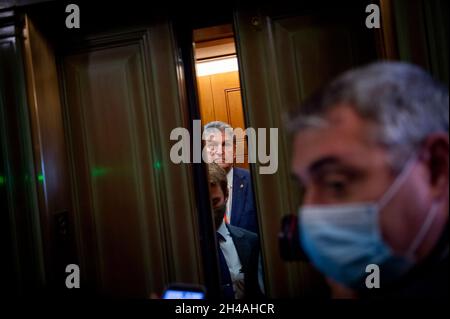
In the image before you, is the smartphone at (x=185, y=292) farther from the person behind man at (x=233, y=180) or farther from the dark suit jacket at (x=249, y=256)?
the dark suit jacket at (x=249, y=256)

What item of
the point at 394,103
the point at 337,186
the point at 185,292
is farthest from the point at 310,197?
Answer: the point at 185,292

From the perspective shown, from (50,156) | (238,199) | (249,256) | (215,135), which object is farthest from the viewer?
(215,135)

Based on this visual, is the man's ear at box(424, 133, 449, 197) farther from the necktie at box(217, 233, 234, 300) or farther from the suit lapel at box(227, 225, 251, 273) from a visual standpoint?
the necktie at box(217, 233, 234, 300)

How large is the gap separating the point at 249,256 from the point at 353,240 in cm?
105

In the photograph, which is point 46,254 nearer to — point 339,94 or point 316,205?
point 316,205

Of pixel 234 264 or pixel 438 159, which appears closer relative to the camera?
pixel 438 159

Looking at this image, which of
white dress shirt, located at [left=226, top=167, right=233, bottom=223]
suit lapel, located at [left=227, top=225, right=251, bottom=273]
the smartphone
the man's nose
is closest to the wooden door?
white dress shirt, located at [left=226, top=167, right=233, bottom=223]

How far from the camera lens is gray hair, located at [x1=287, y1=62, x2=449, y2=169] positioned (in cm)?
90

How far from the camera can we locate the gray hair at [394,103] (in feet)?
2.95

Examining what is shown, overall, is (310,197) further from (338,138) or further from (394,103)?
(394,103)

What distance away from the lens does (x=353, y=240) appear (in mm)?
923

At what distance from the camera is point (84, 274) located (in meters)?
1.79

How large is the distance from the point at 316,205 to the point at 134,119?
1103mm

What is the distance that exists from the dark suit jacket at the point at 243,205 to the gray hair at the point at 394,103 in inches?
40.4
